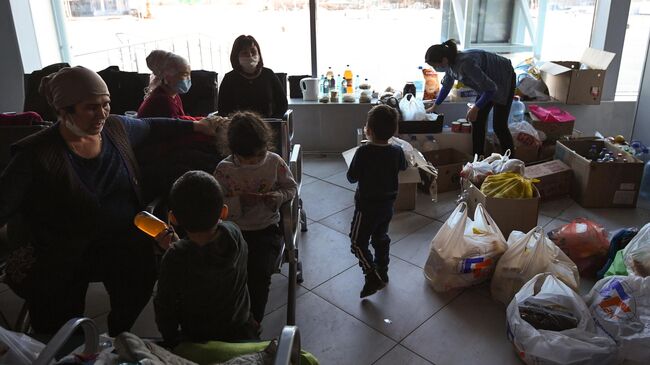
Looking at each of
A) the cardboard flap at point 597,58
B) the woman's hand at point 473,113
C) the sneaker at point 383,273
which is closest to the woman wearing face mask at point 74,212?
the sneaker at point 383,273

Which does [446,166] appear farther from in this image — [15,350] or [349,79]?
[15,350]

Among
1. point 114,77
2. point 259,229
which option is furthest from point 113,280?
point 114,77

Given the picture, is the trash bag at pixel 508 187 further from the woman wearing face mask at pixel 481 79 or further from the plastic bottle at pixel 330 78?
the plastic bottle at pixel 330 78

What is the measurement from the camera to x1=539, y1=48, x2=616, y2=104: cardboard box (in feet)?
13.0

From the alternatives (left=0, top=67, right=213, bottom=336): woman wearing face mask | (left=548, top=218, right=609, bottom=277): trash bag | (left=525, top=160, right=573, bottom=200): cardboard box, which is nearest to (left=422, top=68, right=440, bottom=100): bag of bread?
(left=525, top=160, right=573, bottom=200): cardboard box

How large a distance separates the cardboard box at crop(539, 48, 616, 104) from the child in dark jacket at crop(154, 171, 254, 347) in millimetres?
3577

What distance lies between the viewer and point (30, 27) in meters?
4.35

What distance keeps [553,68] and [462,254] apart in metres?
2.52

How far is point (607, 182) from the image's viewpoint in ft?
10.3

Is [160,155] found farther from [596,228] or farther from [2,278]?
[596,228]

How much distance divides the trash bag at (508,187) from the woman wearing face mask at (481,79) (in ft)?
2.83

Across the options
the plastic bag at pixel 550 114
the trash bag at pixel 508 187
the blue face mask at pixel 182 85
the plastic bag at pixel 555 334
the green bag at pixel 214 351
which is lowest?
the plastic bag at pixel 555 334

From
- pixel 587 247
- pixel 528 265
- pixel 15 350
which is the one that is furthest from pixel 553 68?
pixel 15 350

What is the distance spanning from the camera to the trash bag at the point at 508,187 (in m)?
2.71
